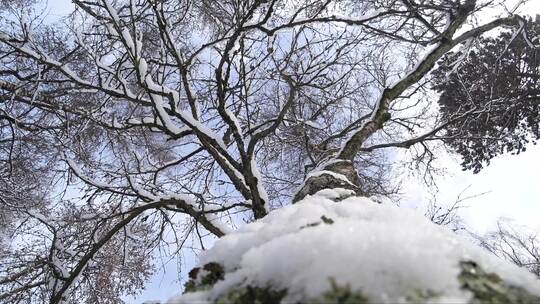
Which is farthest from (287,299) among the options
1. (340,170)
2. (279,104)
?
(279,104)

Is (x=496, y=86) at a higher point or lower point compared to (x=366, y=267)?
higher

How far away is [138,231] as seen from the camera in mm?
6355

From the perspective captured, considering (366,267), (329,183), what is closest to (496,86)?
(329,183)

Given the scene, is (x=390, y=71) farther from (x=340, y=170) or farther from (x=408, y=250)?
(x=408, y=250)

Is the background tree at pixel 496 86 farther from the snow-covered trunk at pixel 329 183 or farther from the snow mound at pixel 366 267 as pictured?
the snow mound at pixel 366 267

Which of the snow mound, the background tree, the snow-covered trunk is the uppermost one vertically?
the background tree

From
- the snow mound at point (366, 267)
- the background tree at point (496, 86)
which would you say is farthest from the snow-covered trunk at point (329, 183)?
the background tree at point (496, 86)

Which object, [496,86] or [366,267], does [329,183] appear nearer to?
[366,267]

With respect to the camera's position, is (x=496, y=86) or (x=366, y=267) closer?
(x=366, y=267)

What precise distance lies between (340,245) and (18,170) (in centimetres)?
768

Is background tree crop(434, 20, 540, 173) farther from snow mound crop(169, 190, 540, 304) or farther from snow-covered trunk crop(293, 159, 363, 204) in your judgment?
snow mound crop(169, 190, 540, 304)

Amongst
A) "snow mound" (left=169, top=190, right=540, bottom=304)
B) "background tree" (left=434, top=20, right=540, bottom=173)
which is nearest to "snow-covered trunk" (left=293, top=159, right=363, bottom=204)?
"snow mound" (left=169, top=190, right=540, bottom=304)

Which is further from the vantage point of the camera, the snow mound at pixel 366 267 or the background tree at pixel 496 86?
the background tree at pixel 496 86

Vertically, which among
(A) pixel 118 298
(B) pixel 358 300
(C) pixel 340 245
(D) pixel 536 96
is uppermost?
(D) pixel 536 96
